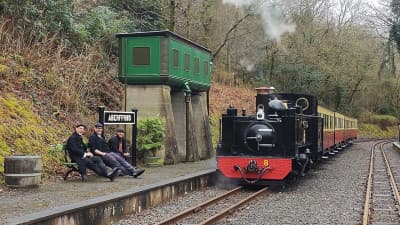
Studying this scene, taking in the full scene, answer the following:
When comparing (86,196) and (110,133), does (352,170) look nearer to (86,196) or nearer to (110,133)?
(110,133)

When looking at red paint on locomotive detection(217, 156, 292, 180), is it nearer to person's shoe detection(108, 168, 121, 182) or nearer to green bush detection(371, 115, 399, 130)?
person's shoe detection(108, 168, 121, 182)

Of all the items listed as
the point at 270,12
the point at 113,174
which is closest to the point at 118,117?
the point at 113,174

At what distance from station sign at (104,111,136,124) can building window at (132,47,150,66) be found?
8.69 ft

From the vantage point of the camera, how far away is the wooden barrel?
977 cm

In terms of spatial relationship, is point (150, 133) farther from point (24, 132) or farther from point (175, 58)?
point (24, 132)

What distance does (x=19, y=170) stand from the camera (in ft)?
32.2

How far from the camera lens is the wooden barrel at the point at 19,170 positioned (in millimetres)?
9773

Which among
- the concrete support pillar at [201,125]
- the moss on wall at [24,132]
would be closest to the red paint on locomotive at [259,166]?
the moss on wall at [24,132]

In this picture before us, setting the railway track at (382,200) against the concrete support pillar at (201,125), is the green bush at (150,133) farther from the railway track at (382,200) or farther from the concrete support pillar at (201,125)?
the railway track at (382,200)

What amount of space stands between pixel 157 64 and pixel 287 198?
6.09 meters

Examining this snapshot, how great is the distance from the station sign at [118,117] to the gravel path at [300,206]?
2495 mm

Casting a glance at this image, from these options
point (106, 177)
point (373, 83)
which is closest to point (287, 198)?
point (106, 177)

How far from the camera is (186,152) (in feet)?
57.0

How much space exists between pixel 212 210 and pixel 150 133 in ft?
18.3
